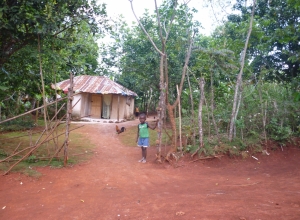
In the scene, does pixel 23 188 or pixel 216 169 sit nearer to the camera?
pixel 23 188

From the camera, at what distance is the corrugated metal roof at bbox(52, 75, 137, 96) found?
55.0 feet

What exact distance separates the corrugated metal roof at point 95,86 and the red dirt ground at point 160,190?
976 centimetres

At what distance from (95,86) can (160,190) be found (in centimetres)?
1377

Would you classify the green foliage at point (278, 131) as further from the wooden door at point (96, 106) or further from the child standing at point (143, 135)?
the wooden door at point (96, 106)

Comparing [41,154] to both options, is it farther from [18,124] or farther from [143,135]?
[18,124]

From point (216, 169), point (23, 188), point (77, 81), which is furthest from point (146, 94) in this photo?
point (23, 188)

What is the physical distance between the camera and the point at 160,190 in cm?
481

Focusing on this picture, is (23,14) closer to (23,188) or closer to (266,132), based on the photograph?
(23,188)

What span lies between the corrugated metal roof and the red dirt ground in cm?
976

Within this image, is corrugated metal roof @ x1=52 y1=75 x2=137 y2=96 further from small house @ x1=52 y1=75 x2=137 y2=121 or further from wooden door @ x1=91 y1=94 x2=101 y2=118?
wooden door @ x1=91 y1=94 x2=101 y2=118

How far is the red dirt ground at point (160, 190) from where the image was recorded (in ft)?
11.8

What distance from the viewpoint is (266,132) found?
800 cm

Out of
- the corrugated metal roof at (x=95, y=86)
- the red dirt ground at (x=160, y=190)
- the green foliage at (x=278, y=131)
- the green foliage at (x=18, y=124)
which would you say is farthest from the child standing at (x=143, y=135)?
the corrugated metal roof at (x=95, y=86)

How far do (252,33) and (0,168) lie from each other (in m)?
8.17
